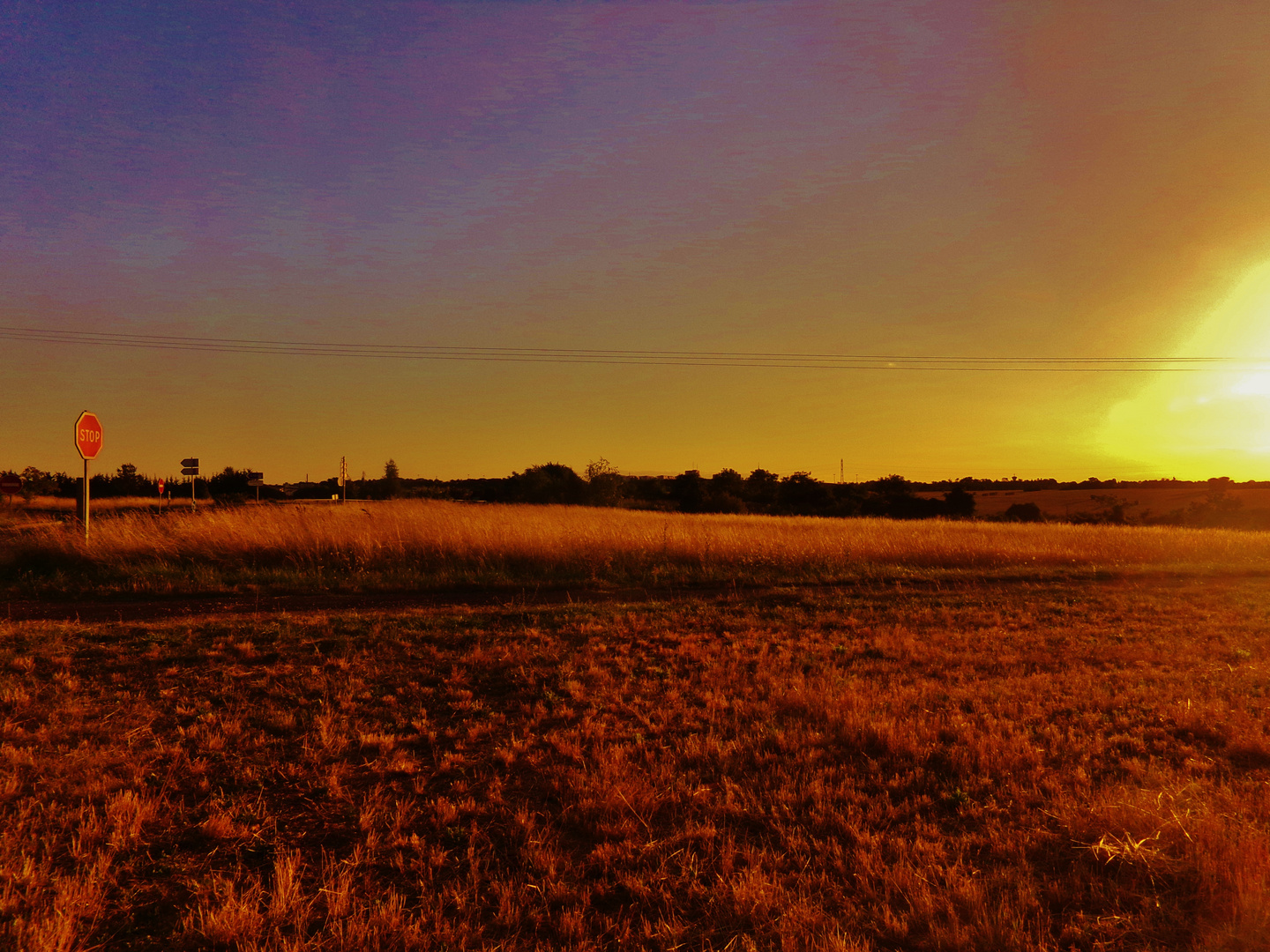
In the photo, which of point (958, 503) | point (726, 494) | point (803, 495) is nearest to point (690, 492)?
point (726, 494)

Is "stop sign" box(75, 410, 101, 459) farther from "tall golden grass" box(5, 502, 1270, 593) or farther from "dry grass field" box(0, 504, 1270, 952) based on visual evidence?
"dry grass field" box(0, 504, 1270, 952)

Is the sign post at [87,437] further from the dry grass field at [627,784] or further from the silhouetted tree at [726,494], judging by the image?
the silhouetted tree at [726,494]

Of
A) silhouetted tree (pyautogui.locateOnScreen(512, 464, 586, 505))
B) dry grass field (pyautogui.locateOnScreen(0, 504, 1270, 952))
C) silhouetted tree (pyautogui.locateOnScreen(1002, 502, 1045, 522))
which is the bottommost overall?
dry grass field (pyautogui.locateOnScreen(0, 504, 1270, 952))

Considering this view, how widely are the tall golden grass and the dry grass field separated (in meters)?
4.75

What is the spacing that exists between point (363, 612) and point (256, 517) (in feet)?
28.6

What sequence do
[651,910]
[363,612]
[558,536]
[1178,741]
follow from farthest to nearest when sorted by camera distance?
[558,536] → [363,612] → [1178,741] → [651,910]

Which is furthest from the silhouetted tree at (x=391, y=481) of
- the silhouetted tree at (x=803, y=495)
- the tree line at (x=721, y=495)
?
the silhouetted tree at (x=803, y=495)

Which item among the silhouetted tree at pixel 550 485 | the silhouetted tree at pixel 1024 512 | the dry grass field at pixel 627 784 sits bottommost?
the dry grass field at pixel 627 784

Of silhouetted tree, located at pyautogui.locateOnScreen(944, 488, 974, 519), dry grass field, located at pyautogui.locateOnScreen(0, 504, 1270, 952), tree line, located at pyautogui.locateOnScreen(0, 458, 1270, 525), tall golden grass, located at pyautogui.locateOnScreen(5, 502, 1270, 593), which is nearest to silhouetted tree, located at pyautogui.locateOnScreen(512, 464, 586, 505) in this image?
tree line, located at pyautogui.locateOnScreen(0, 458, 1270, 525)

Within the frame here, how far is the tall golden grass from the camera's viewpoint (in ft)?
48.4

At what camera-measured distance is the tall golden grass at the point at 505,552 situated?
14.7 m

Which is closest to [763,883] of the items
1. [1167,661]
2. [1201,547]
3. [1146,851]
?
[1146,851]

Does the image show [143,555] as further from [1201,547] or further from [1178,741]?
[1201,547]

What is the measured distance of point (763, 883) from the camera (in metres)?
3.73
